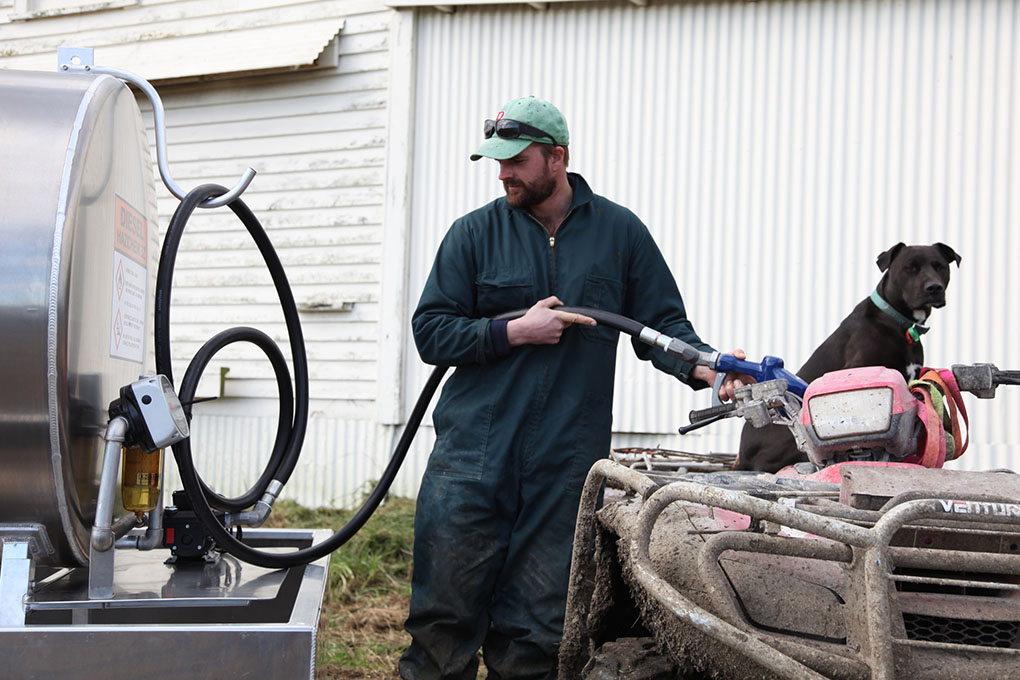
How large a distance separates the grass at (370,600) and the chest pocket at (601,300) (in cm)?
143

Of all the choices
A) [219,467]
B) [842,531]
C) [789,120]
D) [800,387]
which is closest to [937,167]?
[789,120]

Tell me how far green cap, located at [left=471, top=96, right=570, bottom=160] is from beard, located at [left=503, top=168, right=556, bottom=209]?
117 mm

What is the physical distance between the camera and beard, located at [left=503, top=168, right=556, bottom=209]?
350 cm

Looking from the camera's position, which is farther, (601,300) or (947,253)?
(947,253)

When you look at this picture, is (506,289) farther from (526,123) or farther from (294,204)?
(294,204)

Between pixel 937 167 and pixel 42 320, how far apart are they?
6028 mm

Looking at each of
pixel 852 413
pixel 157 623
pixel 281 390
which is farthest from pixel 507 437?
pixel 157 623

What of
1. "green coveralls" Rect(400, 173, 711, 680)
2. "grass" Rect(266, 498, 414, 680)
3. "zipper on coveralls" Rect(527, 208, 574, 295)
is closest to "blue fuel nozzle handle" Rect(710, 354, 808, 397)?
"green coveralls" Rect(400, 173, 711, 680)

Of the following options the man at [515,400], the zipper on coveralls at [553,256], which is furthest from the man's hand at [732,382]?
the zipper on coveralls at [553,256]

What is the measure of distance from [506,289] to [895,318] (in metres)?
2.43

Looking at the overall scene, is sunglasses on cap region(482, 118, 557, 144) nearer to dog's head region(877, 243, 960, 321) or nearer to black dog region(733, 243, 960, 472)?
black dog region(733, 243, 960, 472)

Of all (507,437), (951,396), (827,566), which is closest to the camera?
(827,566)

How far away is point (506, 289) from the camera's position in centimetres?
350

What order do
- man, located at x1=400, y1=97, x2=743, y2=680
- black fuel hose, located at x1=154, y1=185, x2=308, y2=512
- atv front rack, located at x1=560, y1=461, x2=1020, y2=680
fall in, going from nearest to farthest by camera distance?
atv front rack, located at x1=560, y1=461, x2=1020, y2=680 → black fuel hose, located at x1=154, y1=185, x2=308, y2=512 → man, located at x1=400, y1=97, x2=743, y2=680
